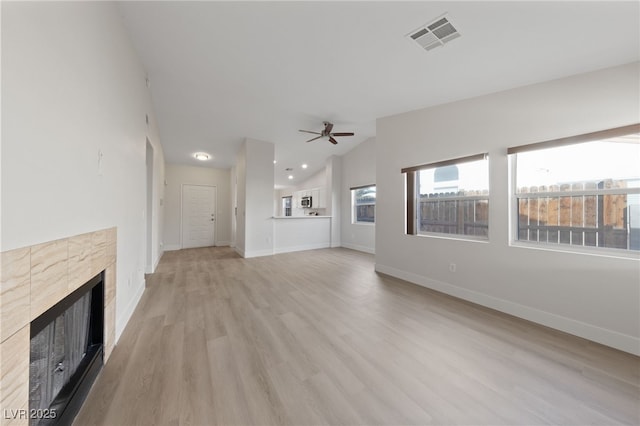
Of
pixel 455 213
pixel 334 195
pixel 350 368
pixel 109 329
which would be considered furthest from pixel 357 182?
pixel 109 329

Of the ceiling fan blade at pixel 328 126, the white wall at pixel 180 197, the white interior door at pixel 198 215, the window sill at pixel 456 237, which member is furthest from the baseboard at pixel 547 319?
the white interior door at pixel 198 215

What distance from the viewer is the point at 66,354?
123 centimetres

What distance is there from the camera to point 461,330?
6.83ft

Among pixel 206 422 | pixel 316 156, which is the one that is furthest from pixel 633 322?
pixel 316 156

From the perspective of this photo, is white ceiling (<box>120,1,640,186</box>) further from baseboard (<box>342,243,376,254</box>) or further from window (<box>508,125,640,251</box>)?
baseboard (<box>342,243,376,254</box>)

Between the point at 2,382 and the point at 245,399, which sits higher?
the point at 2,382

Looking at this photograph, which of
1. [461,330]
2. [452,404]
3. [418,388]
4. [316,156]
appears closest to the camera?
[452,404]

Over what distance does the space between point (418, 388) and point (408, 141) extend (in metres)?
3.20

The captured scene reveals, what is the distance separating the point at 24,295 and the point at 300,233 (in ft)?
17.0

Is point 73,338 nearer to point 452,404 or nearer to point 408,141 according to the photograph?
point 452,404

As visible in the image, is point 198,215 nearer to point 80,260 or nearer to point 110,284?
point 110,284

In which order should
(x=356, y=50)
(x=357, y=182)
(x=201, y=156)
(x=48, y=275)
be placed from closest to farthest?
(x=48, y=275) < (x=356, y=50) < (x=201, y=156) < (x=357, y=182)

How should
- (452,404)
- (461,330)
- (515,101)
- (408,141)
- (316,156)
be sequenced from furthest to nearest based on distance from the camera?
(316,156)
(408,141)
(515,101)
(461,330)
(452,404)

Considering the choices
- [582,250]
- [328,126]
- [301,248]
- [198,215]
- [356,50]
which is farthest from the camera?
[198,215]
